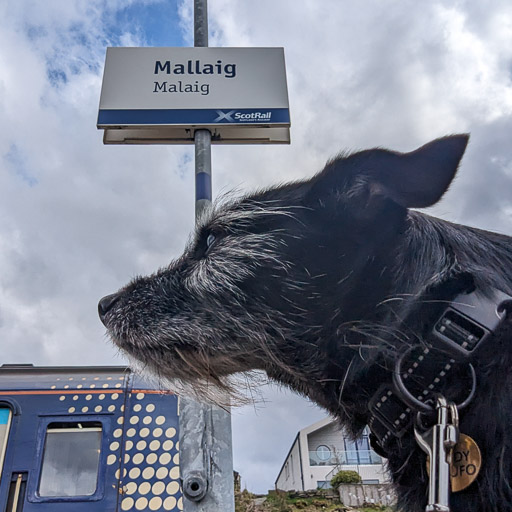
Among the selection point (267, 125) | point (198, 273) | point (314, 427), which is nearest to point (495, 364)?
point (198, 273)

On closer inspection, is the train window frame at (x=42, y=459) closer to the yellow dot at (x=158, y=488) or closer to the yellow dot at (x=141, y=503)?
the yellow dot at (x=141, y=503)

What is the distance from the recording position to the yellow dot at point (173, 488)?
4102mm

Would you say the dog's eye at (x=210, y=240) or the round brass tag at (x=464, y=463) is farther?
the dog's eye at (x=210, y=240)

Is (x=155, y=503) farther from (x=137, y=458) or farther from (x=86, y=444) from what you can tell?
(x=86, y=444)

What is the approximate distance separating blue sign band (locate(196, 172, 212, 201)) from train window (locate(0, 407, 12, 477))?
287 cm

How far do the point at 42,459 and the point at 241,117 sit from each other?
3.43 m

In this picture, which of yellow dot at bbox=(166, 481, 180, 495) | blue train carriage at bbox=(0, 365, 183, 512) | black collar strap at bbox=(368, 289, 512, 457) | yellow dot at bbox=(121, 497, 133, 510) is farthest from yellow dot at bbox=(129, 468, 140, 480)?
black collar strap at bbox=(368, 289, 512, 457)

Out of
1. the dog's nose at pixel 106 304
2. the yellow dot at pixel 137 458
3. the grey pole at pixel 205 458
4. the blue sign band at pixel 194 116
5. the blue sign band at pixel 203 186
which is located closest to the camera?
the dog's nose at pixel 106 304

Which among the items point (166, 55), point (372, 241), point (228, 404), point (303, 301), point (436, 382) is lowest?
point (436, 382)

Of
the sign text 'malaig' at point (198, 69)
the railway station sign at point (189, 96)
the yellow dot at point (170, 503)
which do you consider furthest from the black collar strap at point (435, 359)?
the sign text 'malaig' at point (198, 69)

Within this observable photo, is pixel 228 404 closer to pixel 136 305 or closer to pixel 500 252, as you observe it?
pixel 136 305

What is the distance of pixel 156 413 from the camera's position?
4422 mm

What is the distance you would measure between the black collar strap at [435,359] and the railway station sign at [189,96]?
2932 millimetres

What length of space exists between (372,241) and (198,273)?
2.73 ft
